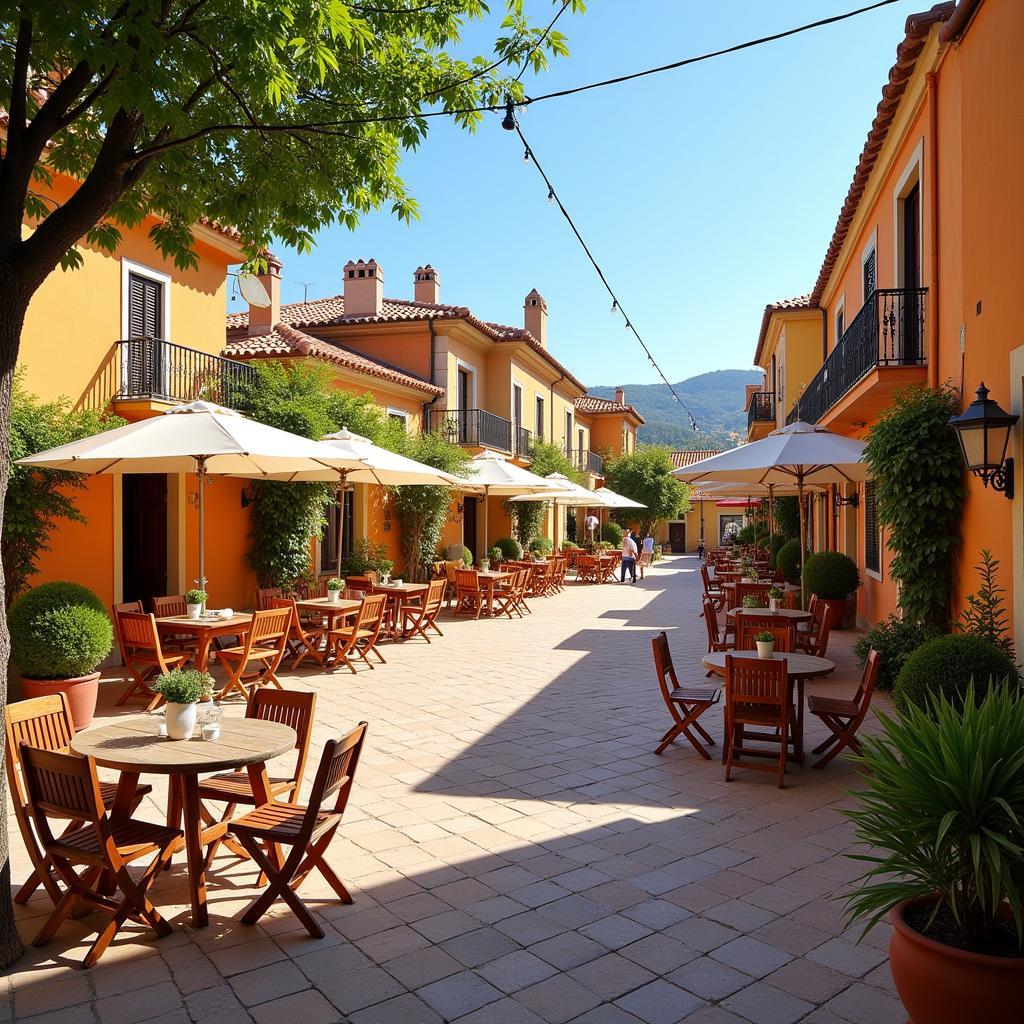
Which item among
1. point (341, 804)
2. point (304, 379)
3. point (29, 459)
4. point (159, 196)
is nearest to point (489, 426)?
point (304, 379)

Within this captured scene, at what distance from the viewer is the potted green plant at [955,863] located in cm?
235

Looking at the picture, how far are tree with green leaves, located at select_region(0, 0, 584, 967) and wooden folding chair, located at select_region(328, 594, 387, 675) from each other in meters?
5.15

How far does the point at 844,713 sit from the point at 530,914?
3174 mm

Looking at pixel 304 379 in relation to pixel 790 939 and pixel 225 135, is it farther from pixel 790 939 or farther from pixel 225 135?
pixel 790 939

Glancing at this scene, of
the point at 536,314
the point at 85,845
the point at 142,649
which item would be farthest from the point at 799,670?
the point at 536,314

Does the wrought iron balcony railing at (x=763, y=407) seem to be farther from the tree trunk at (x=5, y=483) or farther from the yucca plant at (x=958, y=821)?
the tree trunk at (x=5, y=483)

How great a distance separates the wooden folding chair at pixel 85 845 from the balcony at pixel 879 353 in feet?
26.2

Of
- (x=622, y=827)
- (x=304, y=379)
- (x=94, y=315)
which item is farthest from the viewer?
(x=304, y=379)

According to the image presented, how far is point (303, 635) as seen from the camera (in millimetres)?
9539

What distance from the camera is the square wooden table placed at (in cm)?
783

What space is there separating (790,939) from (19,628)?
637cm

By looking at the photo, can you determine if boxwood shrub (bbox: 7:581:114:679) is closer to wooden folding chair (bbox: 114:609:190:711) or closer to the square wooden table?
wooden folding chair (bbox: 114:609:190:711)

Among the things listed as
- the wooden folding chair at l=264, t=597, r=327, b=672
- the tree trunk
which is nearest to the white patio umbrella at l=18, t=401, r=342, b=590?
the wooden folding chair at l=264, t=597, r=327, b=672

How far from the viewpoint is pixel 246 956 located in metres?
3.29
